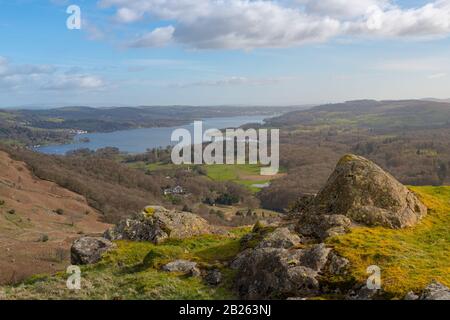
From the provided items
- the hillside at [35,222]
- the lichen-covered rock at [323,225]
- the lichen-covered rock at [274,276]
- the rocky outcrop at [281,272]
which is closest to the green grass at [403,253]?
the lichen-covered rock at [323,225]

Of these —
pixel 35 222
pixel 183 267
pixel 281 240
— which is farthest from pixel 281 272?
pixel 35 222

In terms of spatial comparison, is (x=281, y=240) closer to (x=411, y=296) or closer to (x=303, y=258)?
(x=303, y=258)

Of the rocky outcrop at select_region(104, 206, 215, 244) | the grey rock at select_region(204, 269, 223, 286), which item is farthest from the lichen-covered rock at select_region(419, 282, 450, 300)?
the rocky outcrop at select_region(104, 206, 215, 244)

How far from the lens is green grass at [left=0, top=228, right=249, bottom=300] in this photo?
1547 cm

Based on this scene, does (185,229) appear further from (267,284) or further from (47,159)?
(47,159)

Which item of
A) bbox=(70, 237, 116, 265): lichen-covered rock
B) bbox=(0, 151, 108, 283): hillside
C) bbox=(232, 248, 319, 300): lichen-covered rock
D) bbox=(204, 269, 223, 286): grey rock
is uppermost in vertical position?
bbox=(232, 248, 319, 300): lichen-covered rock

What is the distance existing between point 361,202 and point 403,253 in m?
4.77

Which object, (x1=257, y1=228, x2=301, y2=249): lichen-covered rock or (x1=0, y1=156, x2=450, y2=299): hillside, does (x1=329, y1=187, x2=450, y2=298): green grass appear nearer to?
(x1=0, y1=156, x2=450, y2=299): hillside

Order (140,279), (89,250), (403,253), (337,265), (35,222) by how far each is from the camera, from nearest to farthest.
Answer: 1. (337,265)
2. (403,253)
3. (140,279)
4. (89,250)
5. (35,222)

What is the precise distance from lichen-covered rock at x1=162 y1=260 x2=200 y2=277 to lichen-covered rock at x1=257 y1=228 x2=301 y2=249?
2.86 meters

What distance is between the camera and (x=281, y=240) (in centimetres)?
1834

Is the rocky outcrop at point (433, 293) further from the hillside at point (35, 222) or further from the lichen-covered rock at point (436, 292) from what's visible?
the hillside at point (35, 222)
